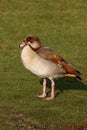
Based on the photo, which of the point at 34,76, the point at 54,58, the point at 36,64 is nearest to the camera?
the point at 36,64

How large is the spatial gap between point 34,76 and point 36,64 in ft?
9.98

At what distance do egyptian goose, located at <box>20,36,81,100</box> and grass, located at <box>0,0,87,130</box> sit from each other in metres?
0.61

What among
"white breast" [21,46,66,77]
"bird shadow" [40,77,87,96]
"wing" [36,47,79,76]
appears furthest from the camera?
"bird shadow" [40,77,87,96]

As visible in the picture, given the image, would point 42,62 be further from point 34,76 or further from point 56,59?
point 34,76

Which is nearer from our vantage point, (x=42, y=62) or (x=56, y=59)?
(x=42, y=62)

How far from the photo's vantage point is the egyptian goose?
12.1m

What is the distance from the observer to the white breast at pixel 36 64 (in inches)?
476

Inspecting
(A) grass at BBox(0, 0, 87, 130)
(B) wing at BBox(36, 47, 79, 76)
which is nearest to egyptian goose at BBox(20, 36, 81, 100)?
(B) wing at BBox(36, 47, 79, 76)

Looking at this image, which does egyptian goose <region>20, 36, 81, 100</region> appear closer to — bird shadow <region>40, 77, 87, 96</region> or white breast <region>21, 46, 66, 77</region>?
white breast <region>21, 46, 66, 77</region>

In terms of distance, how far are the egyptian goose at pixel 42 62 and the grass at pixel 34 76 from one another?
2.02 feet

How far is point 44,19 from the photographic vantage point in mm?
25984

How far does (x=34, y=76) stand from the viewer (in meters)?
15.1

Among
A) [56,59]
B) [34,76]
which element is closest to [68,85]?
[34,76]

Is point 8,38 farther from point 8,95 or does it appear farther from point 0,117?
point 0,117
